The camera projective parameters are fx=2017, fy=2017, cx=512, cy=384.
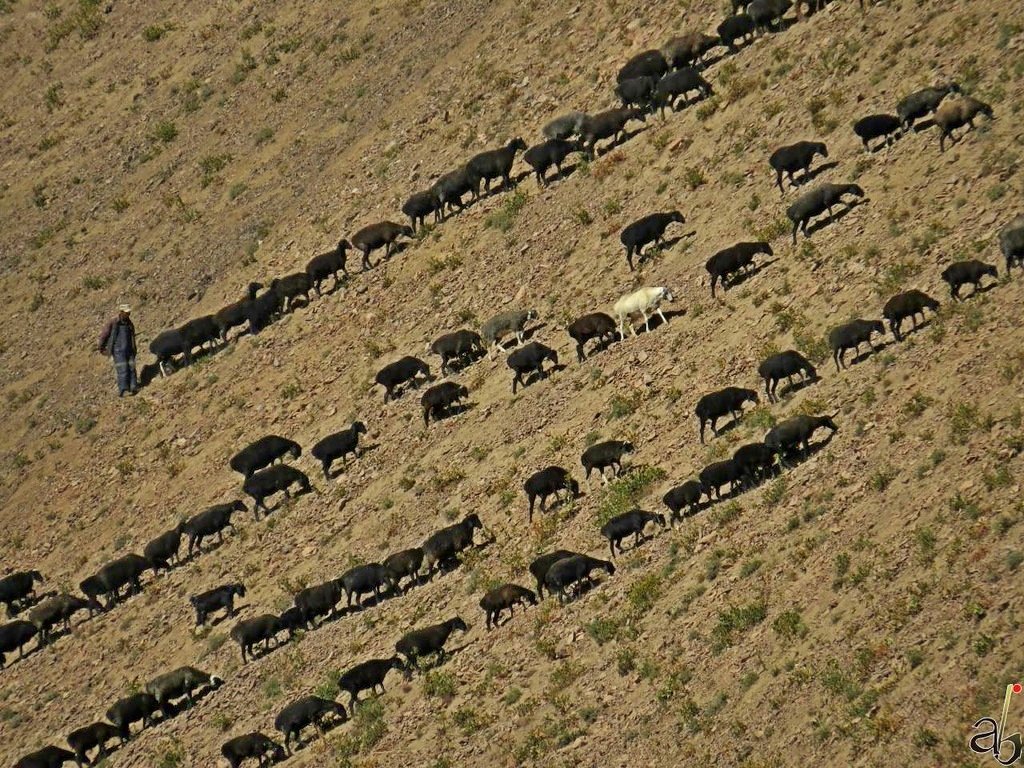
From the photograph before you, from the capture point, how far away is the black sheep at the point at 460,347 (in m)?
34.9

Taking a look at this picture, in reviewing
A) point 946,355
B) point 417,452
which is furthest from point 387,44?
point 946,355

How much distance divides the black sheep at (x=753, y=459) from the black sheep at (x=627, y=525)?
1292mm

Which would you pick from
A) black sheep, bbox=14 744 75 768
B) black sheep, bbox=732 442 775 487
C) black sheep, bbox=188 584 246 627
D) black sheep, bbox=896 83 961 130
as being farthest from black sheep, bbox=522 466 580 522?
black sheep, bbox=896 83 961 130

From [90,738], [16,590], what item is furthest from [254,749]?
[16,590]

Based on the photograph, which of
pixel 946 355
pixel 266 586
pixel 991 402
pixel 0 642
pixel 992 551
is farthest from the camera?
pixel 0 642

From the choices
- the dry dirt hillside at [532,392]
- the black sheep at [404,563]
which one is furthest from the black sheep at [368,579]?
the dry dirt hillside at [532,392]

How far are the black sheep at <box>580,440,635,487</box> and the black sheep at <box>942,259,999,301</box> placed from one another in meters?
5.16

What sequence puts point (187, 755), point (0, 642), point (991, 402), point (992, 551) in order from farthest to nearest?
point (0, 642), point (187, 755), point (991, 402), point (992, 551)

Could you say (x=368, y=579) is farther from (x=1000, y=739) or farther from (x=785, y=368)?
(x=1000, y=739)

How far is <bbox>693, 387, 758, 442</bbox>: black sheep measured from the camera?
93.3ft

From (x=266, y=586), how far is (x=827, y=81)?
13.7 meters

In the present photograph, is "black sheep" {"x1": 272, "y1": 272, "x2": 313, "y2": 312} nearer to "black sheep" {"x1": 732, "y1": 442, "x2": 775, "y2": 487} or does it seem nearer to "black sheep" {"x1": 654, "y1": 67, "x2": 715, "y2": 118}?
"black sheep" {"x1": 654, "y1": 67, "x2": 715, "y2": 118}

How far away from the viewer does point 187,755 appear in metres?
28.5

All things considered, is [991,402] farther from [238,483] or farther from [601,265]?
[238,483]
